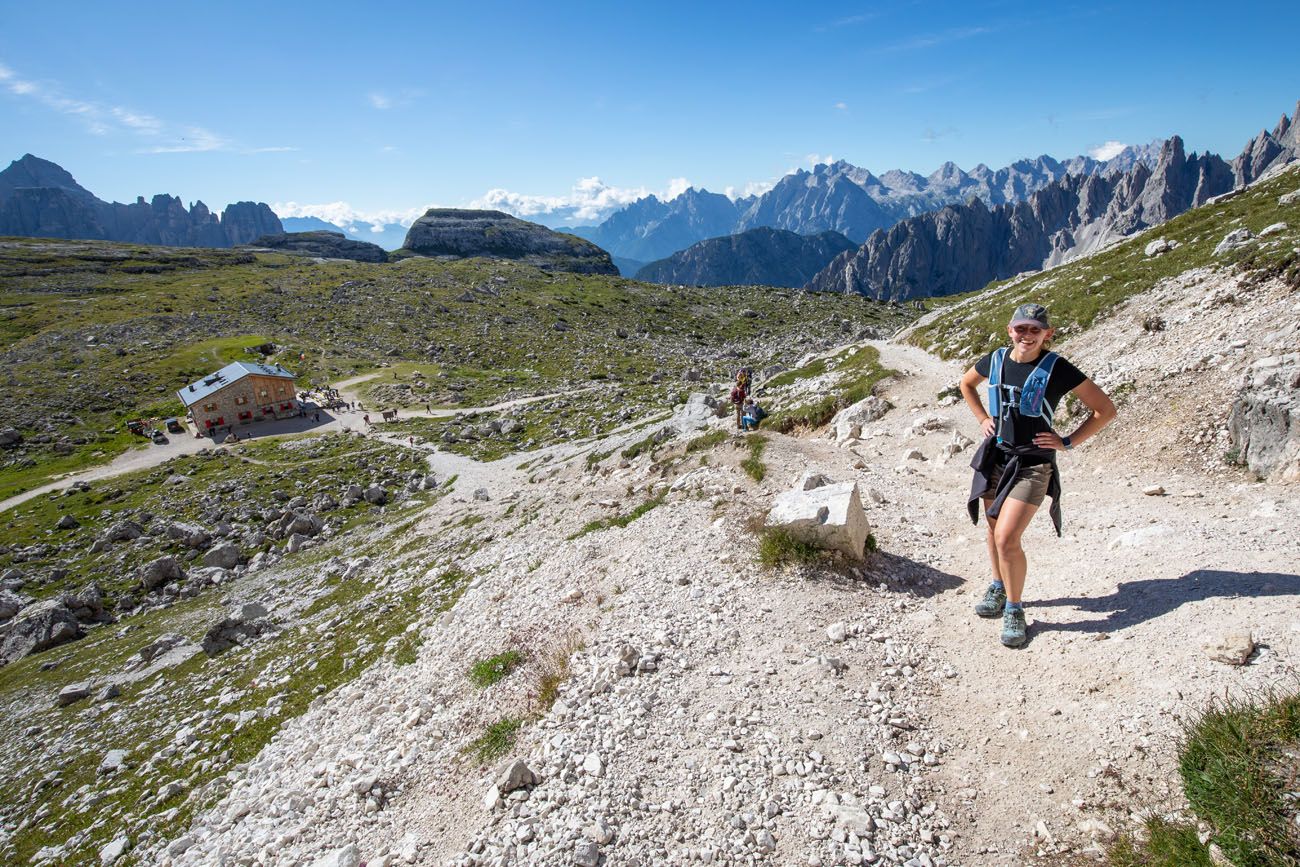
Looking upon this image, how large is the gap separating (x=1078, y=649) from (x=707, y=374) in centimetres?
7403

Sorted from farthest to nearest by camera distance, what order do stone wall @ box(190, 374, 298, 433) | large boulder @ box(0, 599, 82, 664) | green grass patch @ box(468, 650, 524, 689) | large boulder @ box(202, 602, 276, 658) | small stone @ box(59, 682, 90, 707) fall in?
stone wall @ box(190, 374, 298, 433) < large boulder @ box(0, 599, 82, 664) < large boulder @ box(202, 602, 276, 658) < small stone @ box(59, 682, 90, 707) < green grass patch @ box(468, 650, 524, 689)

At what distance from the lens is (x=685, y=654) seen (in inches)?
398

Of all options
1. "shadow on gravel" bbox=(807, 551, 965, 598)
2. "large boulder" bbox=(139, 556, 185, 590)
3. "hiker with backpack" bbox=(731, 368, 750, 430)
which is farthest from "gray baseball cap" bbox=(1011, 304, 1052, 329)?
"large boulder" bbox=(139, 556, 185, 590)

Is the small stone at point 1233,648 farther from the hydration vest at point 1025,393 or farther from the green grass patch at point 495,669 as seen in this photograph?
the green grass patch at point 495,669

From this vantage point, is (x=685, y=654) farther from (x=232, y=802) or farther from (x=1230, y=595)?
(x=232, y=802)

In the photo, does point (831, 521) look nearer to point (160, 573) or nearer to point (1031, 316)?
point (1031, 316)

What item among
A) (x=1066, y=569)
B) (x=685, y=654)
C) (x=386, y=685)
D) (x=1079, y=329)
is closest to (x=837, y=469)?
(x=1066, y=569)

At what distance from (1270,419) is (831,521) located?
10214 mm

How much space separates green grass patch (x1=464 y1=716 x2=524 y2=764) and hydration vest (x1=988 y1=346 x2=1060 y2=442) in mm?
9044

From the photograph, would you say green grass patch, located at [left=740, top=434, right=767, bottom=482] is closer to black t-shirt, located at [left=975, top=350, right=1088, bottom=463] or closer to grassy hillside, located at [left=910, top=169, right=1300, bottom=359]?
black t-shirt, located at [left=975, top=350, right=1088, bottom=463]

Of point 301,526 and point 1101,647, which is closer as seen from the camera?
point 1101,647

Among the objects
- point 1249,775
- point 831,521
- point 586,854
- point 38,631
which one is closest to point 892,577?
point 831,521

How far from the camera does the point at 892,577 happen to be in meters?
11.7

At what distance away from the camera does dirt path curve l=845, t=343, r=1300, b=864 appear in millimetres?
6133
